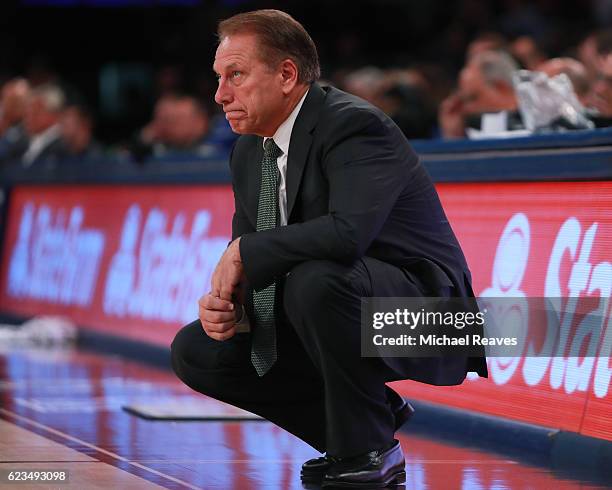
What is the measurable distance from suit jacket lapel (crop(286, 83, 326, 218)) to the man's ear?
0.08 meters

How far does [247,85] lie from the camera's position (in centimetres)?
441

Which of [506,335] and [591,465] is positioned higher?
[506,335]

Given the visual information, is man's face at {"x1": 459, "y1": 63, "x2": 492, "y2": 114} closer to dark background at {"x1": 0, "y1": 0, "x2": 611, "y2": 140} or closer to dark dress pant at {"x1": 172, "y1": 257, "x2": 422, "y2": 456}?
dark background at {"x1": 0, "y1": 0, "x2": 611, "y2": 140}

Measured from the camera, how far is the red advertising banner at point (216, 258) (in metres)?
5.25

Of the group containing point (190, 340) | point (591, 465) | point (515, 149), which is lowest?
point (591, 465)

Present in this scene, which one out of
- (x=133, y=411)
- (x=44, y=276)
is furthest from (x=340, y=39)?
(x=133, y=411)

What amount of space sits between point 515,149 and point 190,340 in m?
1.92

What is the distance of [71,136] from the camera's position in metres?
11.9

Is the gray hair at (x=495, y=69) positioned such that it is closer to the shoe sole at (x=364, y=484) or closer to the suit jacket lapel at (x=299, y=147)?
the suit jacket lapel at (x=299, y=147)

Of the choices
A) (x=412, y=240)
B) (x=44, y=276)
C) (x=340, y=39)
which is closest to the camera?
(x=412, y=240)

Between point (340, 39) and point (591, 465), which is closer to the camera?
point (591, 465)

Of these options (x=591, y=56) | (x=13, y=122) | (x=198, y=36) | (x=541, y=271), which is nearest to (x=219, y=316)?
(x=541, y=271)

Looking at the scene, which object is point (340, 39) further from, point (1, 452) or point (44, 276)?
point (1, 452)

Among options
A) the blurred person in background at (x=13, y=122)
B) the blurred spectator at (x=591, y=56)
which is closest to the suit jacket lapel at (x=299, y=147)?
the blurred spectator at (x=591, y=56)
